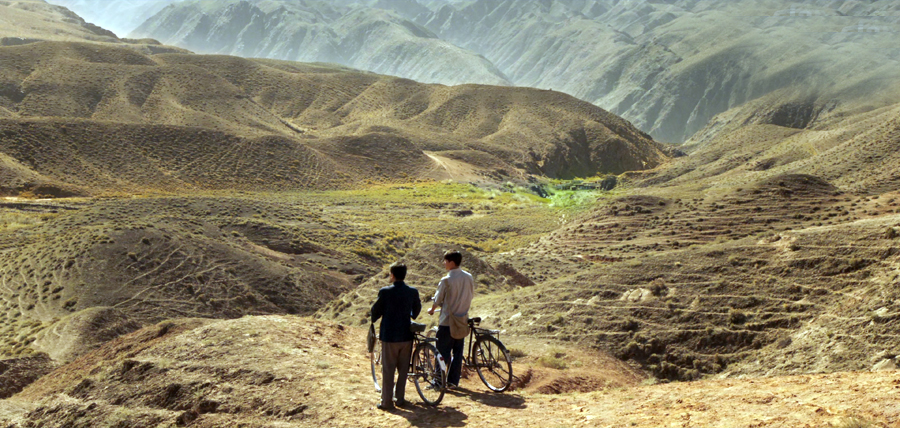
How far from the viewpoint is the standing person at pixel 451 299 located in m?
9.06

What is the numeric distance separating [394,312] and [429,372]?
0.95 m

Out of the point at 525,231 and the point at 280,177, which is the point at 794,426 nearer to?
the point at 525,231

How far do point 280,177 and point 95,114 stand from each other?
88.7 feet

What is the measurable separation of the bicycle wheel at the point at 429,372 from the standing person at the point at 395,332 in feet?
0.94

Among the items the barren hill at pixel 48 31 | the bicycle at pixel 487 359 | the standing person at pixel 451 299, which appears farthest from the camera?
the barren hill at pixel 48 31

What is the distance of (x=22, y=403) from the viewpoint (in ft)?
42.2

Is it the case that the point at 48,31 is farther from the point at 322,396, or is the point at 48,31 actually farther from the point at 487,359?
the point at 487,359

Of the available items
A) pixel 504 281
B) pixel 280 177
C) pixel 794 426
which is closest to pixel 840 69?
pixel 280 177

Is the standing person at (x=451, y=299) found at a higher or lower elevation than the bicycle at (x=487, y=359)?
higher

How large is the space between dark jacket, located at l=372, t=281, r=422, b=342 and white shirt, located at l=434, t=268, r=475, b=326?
0.45 metres

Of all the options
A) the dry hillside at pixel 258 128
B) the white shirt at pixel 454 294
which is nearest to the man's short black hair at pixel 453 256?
the white shirt at pixel 454 294

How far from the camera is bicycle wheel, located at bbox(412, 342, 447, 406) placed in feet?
28.9

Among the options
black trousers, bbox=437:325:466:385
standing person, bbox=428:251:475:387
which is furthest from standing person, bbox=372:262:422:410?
black trousers, bbox=437:325:466:385

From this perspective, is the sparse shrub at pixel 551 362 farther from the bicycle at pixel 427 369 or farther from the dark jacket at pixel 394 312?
the dark jacket at pixel 394 312
